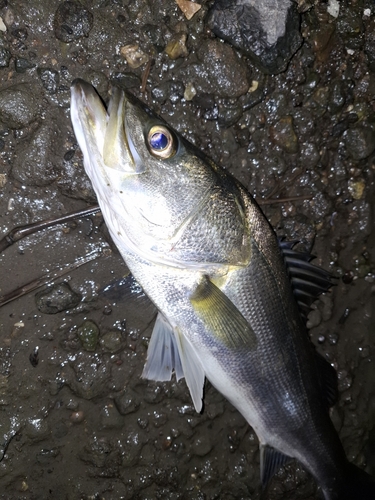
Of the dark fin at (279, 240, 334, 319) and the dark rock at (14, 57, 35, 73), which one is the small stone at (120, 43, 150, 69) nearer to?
the dark rock at (14, 57, 35, 73)

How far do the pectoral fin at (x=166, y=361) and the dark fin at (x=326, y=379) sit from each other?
88 cm

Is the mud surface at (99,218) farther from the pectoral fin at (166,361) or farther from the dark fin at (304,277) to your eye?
the dark fin at (304,277)

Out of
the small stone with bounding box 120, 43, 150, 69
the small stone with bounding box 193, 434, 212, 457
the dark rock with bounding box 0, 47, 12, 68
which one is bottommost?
the small stone with bounding box 193, 434, 212, 457

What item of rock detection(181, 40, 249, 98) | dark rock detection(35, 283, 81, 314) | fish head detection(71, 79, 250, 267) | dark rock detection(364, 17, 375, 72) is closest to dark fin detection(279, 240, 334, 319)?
fish head detection(71, 79, 250, 267)

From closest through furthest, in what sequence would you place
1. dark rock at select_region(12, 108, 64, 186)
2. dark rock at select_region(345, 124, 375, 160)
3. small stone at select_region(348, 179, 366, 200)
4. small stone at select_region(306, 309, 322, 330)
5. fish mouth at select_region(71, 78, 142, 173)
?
fish mouth at select_region(71, 78, 142, 173) < dark rock at select_region(12, 108, 64, 186) < dark rock at select_region(345, 124, 375, 160) < small stone at select_region(348, 179, 366, 200) < small stone at select_region(306, 309, 322, 330)

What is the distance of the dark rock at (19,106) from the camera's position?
8.97 feet

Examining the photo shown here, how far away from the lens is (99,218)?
9.91 ft

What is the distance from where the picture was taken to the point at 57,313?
3020 millimetres

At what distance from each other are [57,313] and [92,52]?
1.88 m

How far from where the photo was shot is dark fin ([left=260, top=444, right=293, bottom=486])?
298 cm

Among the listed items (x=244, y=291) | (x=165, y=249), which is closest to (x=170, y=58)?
(x=165, y=249)

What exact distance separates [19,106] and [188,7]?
1.38m

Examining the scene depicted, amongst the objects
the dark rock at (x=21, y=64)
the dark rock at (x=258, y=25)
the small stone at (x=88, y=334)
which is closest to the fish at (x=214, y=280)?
the small stone at (x=88, y=334)

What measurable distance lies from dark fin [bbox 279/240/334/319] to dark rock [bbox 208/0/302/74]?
1.39 meters
